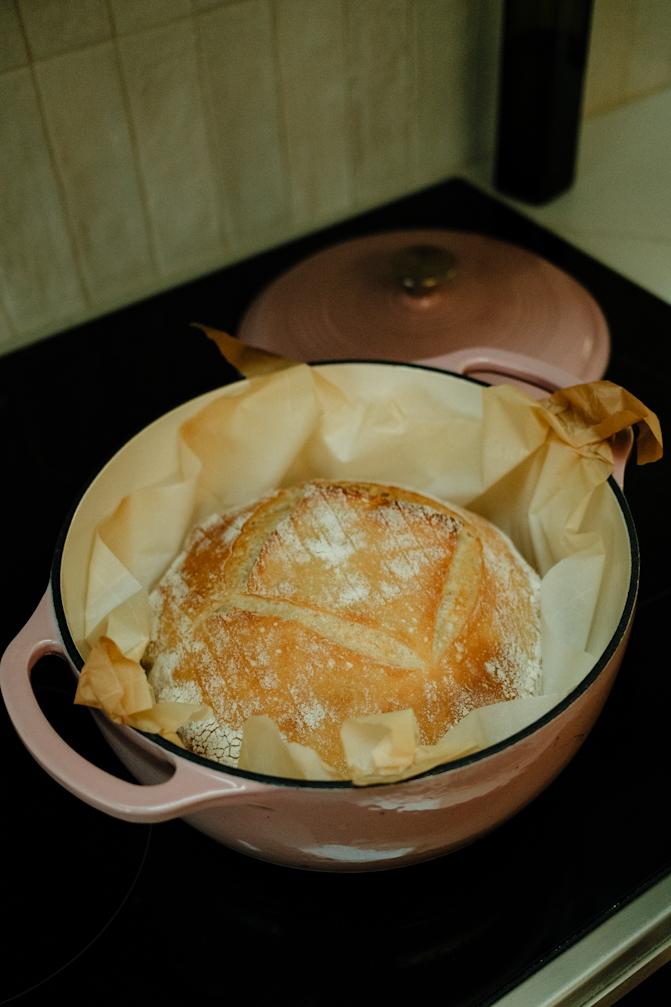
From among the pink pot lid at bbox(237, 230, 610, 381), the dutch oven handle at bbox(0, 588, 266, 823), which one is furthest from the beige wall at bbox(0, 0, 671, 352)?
the dutch oven handle at bbox(0, 588, 266, 823)

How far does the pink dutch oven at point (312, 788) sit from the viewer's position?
0.49 metres

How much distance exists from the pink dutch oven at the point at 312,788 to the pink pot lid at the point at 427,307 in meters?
0.36

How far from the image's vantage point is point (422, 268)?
3.26ft

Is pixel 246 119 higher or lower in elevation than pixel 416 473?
higher

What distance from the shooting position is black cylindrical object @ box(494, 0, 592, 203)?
980 mm

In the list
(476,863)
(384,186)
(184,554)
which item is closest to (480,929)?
(476,863)

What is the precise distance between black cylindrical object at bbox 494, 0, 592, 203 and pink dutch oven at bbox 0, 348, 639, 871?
60 centimetres

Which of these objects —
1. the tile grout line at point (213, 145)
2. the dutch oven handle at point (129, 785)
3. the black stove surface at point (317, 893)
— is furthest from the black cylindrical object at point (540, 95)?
the dutch oven handle at point (129, 785)

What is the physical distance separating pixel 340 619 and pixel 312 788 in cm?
16

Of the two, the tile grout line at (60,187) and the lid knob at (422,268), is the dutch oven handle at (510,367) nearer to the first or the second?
the lid knob at (422,268)

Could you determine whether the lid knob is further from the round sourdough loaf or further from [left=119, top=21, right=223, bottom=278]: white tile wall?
the round sourdough loaf

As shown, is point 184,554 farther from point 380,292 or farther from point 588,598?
point 380,292

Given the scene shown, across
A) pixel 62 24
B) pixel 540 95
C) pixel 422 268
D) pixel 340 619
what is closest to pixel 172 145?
pixel 62 24

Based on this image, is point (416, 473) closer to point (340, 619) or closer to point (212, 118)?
point (340, 619)
